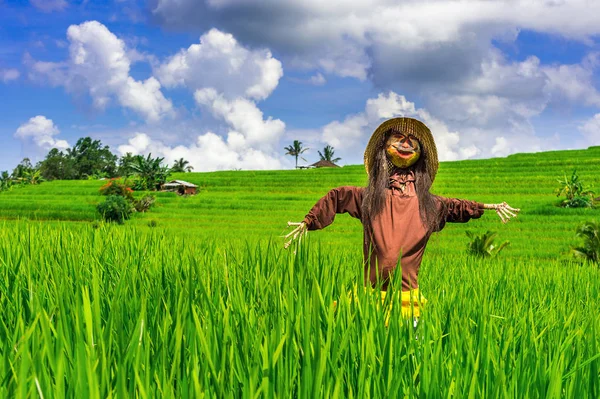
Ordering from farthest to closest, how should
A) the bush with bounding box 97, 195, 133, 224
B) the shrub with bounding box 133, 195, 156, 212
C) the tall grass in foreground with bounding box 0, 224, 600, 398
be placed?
the shrub with bounding box 133, 195, 156, 212 < the bush with bounding box 97, 195, 133, 224 < the tall grass in foreground with bounding box 0, 224, 600, 398

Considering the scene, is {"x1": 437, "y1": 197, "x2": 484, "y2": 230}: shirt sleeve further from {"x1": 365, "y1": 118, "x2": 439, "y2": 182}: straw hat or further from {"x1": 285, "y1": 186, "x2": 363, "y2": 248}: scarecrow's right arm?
{"x1": 285, "y1": 186, "x2": 363, "y2": 248}: scarecrow's right arm

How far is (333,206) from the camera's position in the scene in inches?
123

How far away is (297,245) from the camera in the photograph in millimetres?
2180

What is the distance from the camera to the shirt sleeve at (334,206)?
307cm

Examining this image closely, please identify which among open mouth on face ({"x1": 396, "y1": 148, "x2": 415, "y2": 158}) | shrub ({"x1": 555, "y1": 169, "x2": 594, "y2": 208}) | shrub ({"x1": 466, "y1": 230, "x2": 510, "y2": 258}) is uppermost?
open mouth on face ({"x1": 396, "y1": 148, "x2": 415, "y2": 158})

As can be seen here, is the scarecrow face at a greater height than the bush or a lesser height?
greater

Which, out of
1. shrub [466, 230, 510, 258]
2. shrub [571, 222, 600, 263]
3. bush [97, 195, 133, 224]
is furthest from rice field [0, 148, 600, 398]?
bush [97, 195, 133, 224]

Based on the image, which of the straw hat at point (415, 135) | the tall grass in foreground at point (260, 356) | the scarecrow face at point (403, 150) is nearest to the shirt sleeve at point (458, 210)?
the straw hat at point (415, 135)

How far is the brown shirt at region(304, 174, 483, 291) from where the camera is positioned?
2.82 meters

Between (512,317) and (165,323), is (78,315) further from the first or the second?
(512,317)

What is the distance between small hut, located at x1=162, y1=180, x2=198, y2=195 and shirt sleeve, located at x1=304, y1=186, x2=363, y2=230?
33890 millimetres

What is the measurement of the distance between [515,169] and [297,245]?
116ft

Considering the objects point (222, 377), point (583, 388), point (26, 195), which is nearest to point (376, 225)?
point (583, 388)

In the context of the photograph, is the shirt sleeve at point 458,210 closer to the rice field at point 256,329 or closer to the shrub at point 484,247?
the rice field at point 256,329
